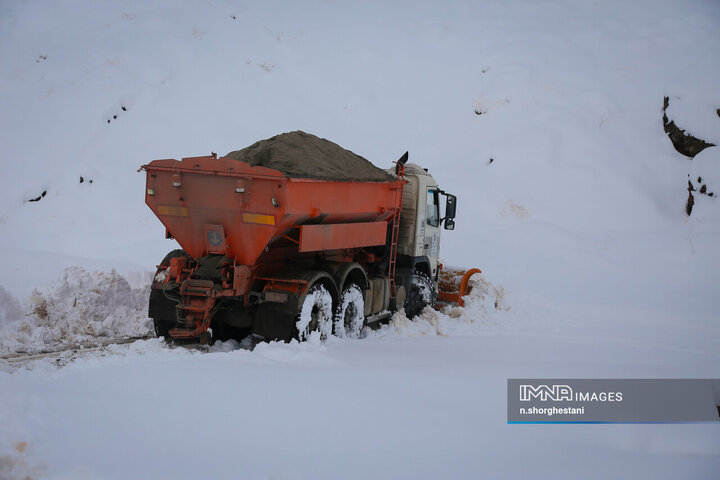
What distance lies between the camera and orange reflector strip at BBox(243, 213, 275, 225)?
300 inches

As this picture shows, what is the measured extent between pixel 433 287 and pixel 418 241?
3.68 feet

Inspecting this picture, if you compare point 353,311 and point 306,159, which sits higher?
point 306,159

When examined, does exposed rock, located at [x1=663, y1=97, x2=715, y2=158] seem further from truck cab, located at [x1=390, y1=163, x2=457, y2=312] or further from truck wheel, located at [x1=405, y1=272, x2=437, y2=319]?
truck wheel, located at [x1=405, y1=272, x2=437, y2=319]

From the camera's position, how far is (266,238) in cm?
775

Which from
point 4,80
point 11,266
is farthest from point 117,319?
point 4,80

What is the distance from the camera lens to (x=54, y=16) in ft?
78.4

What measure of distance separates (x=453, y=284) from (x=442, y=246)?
203 inches

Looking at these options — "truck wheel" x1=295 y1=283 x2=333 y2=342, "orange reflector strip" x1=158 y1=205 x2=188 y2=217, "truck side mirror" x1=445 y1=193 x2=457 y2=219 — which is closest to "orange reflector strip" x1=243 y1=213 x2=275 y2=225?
"orange reflector strip" x1=158 y1=205 x2=188 y2=217

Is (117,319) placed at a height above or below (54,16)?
below

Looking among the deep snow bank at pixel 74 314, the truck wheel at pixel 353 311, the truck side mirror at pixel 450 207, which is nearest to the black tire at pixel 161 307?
the deep snow bank at pixel 74 314

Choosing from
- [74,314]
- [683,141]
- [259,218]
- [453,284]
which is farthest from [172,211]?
[683,141]

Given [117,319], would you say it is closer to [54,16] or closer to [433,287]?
[433,287]

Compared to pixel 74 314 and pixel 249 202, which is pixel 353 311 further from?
pixel 74 314

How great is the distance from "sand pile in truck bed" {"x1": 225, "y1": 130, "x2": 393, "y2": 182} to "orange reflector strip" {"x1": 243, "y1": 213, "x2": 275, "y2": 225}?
1.89 ft
